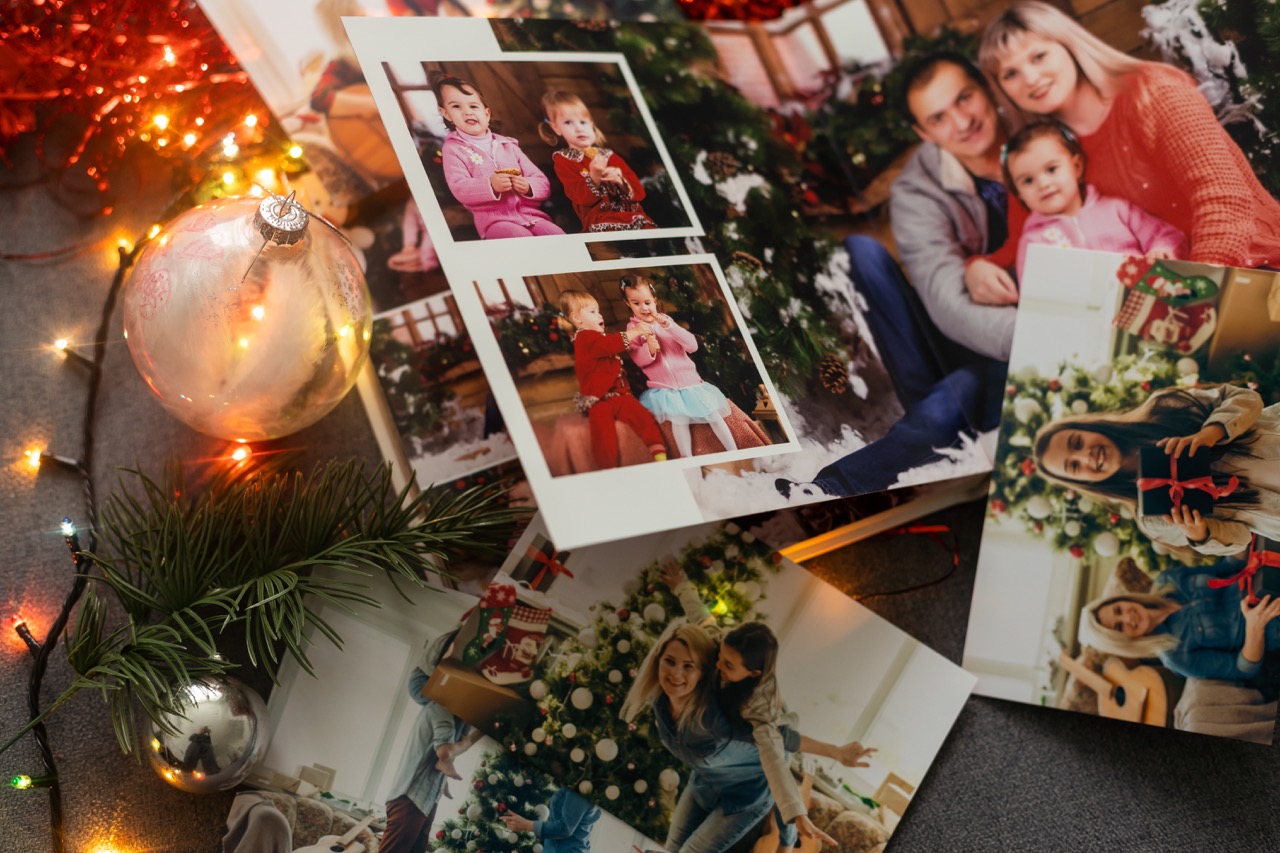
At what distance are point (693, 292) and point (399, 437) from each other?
32 cm

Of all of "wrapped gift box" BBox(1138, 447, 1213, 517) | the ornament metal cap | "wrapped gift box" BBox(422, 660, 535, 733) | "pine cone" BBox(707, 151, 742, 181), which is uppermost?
the ornament metal cap

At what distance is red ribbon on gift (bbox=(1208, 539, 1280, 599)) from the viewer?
840 mm

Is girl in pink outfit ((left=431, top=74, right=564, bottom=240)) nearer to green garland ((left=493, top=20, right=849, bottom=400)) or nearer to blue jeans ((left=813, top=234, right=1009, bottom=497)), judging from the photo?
green garland ((left=493, top=20, right=849, bottom=400))

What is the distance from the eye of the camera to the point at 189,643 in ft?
2.68

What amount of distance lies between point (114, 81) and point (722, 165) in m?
0.61

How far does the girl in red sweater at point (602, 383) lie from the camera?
72 cm

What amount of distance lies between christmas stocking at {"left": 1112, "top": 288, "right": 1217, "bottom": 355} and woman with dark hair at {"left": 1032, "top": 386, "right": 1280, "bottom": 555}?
0.05 m

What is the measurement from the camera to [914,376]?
2.91ft

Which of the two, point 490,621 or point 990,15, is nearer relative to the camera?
point 490,621

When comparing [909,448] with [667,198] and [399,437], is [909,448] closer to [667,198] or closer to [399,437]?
[667,198]

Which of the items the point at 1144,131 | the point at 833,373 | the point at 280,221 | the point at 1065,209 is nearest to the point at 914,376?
the point at 833,373

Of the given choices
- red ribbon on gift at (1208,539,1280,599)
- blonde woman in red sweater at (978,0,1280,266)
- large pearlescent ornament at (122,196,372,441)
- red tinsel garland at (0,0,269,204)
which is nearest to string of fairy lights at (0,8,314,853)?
red tinsel garland at (0,0,269,204)

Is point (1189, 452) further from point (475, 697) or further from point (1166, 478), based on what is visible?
point (475, 697)

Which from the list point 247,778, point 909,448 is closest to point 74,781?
point 247,778
